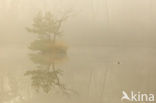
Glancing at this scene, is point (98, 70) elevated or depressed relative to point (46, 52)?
depressed

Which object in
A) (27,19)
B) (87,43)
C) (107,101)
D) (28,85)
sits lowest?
(107,101)

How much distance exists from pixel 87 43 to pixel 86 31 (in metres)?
0.07

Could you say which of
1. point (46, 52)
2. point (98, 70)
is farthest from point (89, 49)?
point (46, 52)

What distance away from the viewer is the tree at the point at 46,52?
896 millimetres

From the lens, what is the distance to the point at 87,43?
901 mm

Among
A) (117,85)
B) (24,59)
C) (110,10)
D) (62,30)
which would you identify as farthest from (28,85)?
(110,10)

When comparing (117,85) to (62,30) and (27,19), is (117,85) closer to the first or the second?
(62,30)

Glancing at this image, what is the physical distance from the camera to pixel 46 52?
2.94 ft

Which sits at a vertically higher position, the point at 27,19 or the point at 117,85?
the point at 27,19

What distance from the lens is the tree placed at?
35.3 inches

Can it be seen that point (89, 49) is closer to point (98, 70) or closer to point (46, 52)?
point (98, 70)

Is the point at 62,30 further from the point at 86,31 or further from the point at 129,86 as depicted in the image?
the point at 129,86

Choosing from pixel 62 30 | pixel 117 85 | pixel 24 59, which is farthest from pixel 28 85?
pixel 117 85

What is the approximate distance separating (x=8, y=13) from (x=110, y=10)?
560mm
